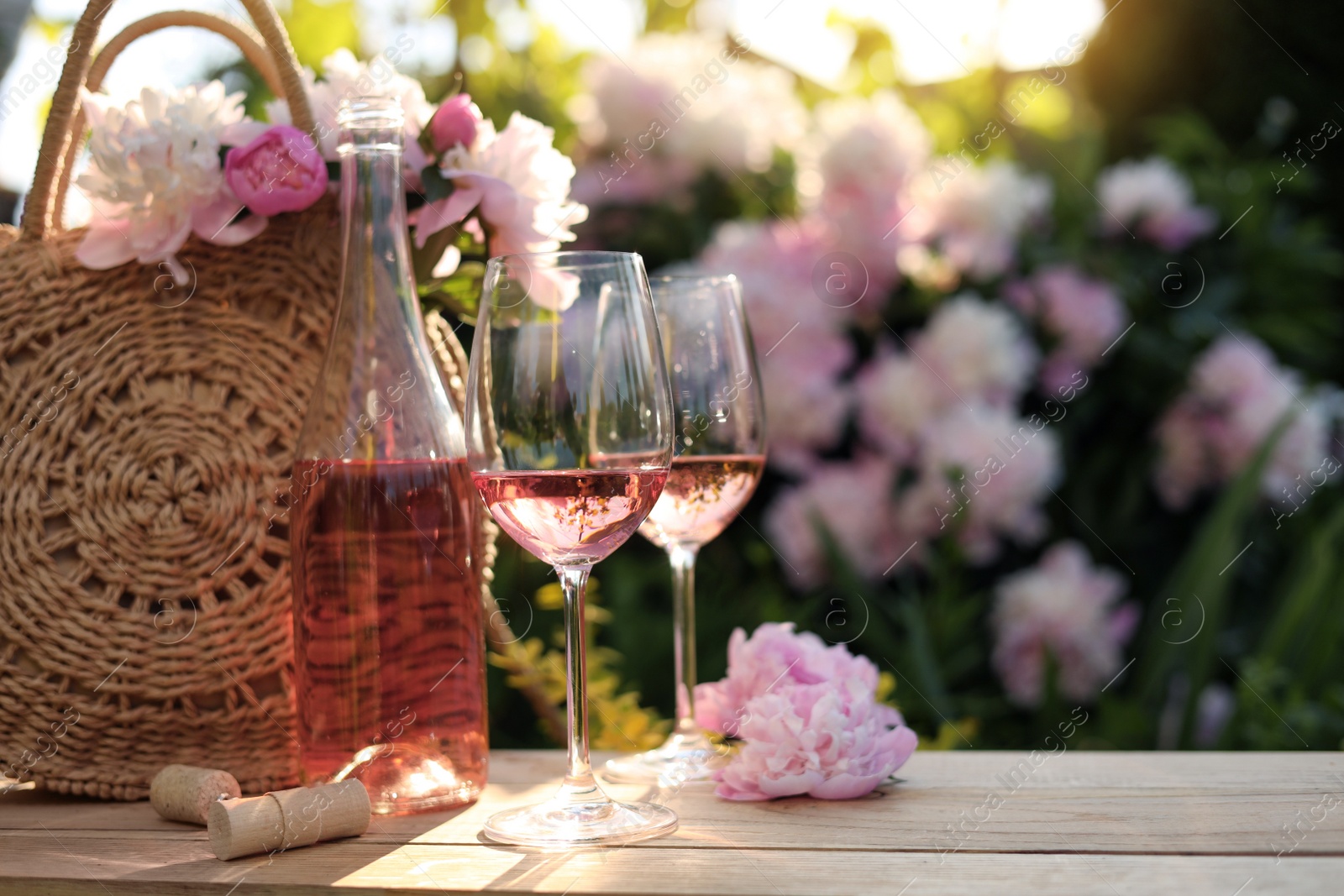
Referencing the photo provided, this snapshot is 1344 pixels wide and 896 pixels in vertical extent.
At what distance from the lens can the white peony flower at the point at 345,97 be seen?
1033mm

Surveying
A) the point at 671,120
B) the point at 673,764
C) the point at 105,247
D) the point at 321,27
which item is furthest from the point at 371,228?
the point at 321,27

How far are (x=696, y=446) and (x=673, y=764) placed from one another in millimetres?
275

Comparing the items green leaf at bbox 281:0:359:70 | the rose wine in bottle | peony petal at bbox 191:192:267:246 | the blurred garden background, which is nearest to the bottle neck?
the rose wine in bottle

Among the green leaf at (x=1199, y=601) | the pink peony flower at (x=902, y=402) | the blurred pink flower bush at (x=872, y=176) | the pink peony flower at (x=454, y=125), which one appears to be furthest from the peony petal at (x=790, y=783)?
the blurred pink flower bush at (x=872, y=176)

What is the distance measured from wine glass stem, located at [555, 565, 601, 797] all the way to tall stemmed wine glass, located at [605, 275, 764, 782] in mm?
172

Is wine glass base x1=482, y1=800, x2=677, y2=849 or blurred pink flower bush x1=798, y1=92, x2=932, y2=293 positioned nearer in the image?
wine glass base x1=482, y1=800, x2=677, y2=849

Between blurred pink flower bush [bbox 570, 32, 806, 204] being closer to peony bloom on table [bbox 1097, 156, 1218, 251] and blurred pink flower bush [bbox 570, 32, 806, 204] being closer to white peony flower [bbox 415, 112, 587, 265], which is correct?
peony bloom on table [bbox 1097, 156, 1218, 251]

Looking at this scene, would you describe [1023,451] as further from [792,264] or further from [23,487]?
[23,487]

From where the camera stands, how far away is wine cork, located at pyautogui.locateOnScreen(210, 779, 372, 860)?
77 cm

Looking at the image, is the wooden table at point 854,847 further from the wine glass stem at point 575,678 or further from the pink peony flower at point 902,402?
the pink peony flower at point 902,402

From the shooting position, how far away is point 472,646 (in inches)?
36.4

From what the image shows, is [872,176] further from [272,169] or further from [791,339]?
[272,169]

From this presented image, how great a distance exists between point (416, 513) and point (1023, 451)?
137 centimetres

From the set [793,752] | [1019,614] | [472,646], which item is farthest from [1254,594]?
[472,646]
